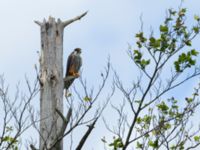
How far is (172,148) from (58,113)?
219cm

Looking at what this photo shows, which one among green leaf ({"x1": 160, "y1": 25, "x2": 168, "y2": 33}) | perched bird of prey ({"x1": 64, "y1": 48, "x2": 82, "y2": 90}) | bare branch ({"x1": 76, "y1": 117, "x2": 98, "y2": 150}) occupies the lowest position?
bare branch ({"x1": 76, "y1": 117, "x2": 98, "y2": 150})

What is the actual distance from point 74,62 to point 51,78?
3618 millimetres

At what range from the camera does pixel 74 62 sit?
1291 centimetres

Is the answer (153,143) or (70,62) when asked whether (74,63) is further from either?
(153,143)

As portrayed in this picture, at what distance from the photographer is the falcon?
1243 centimetres

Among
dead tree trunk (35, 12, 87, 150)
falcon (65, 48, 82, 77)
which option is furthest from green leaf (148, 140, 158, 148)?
falcon (65, 48, 82, 77)

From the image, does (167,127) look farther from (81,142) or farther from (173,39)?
(81,142)

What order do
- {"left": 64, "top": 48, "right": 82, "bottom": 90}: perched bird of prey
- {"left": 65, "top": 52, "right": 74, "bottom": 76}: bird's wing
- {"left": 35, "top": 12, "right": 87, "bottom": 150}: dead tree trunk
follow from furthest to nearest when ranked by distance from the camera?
{"left": 65, "top": 52, "right": 74, "bottom": 76}: bird's wing
{"left": 64, "top": 48, "right": 82, "bottom": 90}: perched bird of prey
{"left": 35, "top": 12, "right": 87, "bottom": 150}: dead tree trunk

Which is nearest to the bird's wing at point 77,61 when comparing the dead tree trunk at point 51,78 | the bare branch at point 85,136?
the dead tree trunk at point 51,78

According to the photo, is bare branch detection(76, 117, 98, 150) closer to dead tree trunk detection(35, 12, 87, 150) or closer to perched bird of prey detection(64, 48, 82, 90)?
dead tree trunk detection(35, 12, 87, 150)

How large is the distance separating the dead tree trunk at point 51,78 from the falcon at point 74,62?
2611 millimetres

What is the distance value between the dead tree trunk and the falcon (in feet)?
8.57

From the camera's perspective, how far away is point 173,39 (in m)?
9.66

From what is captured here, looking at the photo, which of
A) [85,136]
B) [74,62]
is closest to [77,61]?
[74,62]
